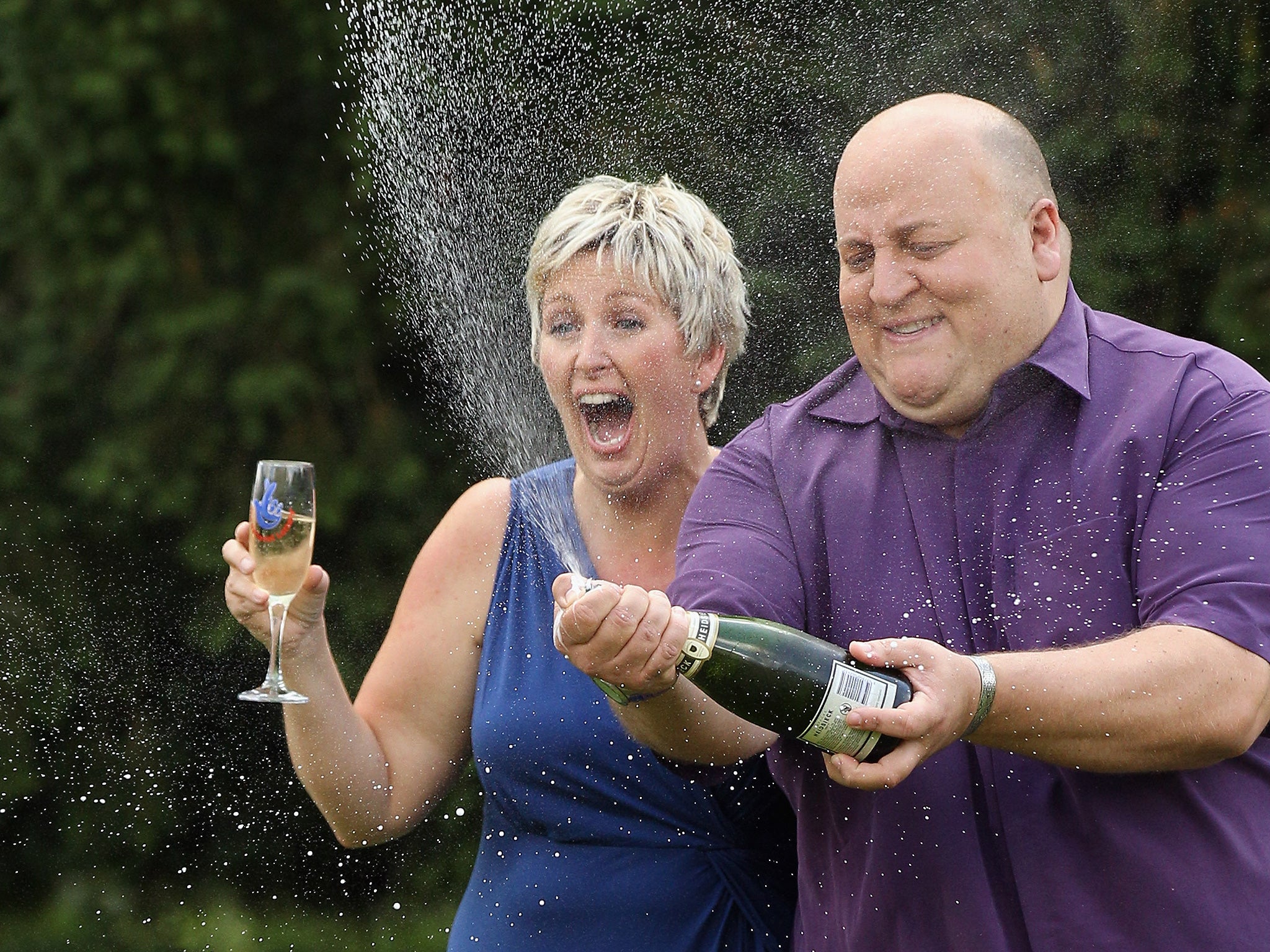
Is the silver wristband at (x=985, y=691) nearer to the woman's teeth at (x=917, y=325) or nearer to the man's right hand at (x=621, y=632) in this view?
the man's right hand at (x=621, y=632)

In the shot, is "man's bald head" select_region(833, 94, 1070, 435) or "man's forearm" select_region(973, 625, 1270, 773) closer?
"man's forearm" select_region(973, 625, 1270, 773)

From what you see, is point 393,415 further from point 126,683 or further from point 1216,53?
point 1216,53

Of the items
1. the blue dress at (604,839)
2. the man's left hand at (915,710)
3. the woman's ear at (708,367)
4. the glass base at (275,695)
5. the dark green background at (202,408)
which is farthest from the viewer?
the dark green background at (202,408)

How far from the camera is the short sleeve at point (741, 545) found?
85.4 inches

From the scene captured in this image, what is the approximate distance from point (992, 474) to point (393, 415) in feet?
14.6

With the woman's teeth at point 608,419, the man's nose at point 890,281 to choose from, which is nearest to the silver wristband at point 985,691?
the man's nose at point 890,281

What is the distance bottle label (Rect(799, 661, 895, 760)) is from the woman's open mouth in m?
1.04

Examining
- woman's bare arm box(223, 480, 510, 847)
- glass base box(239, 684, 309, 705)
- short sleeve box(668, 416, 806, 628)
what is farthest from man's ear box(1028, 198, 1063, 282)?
glass base box(239, 684, 309, 705)

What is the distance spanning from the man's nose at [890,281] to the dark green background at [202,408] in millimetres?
2766

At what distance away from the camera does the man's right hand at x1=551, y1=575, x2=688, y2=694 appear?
1.94 meters

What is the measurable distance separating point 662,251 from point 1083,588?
1252 millimetres

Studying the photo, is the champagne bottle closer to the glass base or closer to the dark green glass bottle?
the dark green glass bottle

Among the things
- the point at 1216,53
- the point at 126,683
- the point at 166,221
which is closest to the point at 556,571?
the point at 1216,53

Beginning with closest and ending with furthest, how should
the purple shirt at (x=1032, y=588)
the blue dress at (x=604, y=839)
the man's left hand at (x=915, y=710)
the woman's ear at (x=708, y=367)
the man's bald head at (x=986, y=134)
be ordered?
the man's left hand at (x=915, y=710) < the purple shirt at (x=1032, y=588) < the man's bald head at (x=986, y=134) < the blue dress at (x=604, y=839) < the woman's ear at (x=708, y=367)
